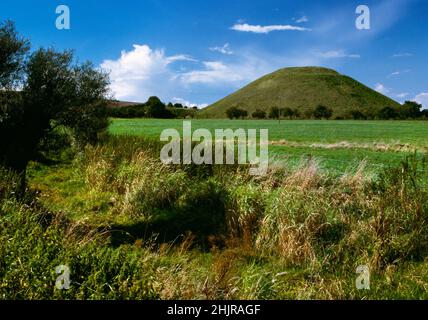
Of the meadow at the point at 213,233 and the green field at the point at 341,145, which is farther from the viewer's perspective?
the green field at the point at 341,145

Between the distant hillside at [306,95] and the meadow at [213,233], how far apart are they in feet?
422

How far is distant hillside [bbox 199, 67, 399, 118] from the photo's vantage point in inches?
6102

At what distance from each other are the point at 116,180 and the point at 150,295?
13.8 metres

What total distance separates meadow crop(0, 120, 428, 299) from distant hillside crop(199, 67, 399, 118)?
422 feet

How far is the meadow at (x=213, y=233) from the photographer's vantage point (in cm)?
797

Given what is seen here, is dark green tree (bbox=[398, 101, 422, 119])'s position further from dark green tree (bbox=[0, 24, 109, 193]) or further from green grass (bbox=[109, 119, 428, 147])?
dark green tree (bbox=[0, 24, 109, 193])

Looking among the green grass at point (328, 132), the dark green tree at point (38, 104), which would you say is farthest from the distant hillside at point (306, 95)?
the dark green tree at point (38, 104)

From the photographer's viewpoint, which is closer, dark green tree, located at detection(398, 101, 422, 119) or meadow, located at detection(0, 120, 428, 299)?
meadow, located at detection(0, 120, 428, 299)

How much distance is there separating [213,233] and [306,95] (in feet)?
514

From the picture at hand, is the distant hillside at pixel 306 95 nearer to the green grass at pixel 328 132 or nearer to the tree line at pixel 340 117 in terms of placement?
the tree line at pixel 340 117

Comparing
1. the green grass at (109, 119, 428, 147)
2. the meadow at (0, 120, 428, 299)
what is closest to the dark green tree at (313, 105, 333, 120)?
the green grass at (109, 119, 428, 147)

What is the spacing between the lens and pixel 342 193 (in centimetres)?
1484
